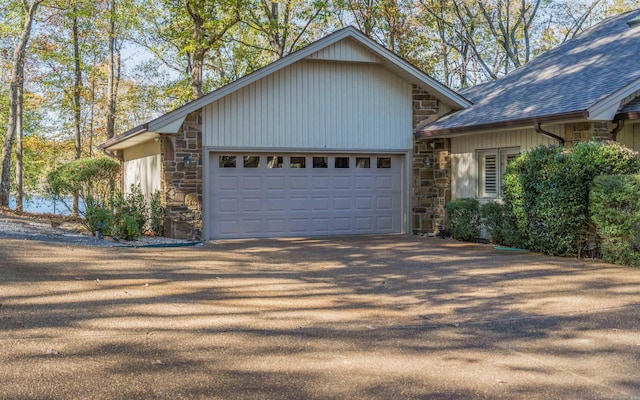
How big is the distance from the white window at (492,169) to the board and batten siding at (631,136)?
2.00m

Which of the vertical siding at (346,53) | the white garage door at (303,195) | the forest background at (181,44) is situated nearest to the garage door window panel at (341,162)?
the white garage door at (303,195)

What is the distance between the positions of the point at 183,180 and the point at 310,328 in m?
8.19

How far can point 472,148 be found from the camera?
14102 mm

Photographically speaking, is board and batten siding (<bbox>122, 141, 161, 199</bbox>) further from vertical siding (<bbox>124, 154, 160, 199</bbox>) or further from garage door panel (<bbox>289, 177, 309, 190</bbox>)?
garage door panel (<bbox>289, 177, 309, 190</bbox>)

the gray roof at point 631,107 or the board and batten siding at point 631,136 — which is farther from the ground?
the gray roof at point 631,107

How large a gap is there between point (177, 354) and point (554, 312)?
393 cm

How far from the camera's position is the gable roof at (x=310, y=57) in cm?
1276

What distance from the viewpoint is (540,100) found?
40.6ft

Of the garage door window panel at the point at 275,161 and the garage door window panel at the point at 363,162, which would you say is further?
the garage door window panel at the point at 363,162

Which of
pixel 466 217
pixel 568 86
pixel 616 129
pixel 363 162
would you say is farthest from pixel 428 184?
pixel 616 129

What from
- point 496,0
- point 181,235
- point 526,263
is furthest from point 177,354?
point 496,0

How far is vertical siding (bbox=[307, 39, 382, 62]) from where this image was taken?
13.9 m

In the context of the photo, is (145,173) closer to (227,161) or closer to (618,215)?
(227,161)

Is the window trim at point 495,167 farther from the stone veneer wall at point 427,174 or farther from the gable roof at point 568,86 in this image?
the stone veneer wall at point 427,174
